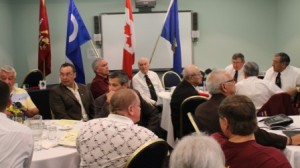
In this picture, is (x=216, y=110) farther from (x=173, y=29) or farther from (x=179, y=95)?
(x=173, y=29)

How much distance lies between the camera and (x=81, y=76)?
21.2ft

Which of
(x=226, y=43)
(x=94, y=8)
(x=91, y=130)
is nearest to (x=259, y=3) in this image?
(x=226, y=43)

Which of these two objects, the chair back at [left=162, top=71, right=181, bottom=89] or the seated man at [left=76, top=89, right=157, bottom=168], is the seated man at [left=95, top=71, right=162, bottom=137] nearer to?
the seated man at [left=76, top=89, right=157, bottom=168]

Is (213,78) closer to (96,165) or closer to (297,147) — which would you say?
(297,147)

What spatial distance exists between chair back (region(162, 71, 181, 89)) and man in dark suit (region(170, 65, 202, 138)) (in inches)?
101

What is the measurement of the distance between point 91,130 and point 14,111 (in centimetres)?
145

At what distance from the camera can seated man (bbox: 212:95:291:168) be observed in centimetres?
172

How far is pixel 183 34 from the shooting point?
24.6ft

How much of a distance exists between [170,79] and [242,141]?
4.89 meters

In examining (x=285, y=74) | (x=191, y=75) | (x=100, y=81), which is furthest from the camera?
(x=285, y=74)

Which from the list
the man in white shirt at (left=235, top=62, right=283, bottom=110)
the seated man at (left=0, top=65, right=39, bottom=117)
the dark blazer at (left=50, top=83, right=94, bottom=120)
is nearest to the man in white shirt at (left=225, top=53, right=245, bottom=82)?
the man in white shirt at (left=235, top=62, right=283, bottom=110)

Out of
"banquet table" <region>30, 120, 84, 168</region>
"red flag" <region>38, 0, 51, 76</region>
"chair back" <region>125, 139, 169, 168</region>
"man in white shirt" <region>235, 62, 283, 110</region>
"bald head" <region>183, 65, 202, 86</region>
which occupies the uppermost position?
"red flag" <region>38, 0, 51, 76</region>

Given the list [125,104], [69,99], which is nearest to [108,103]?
[69,99]

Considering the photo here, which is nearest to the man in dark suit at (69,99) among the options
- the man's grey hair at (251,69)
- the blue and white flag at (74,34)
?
the man's grey hair at (251,69)
